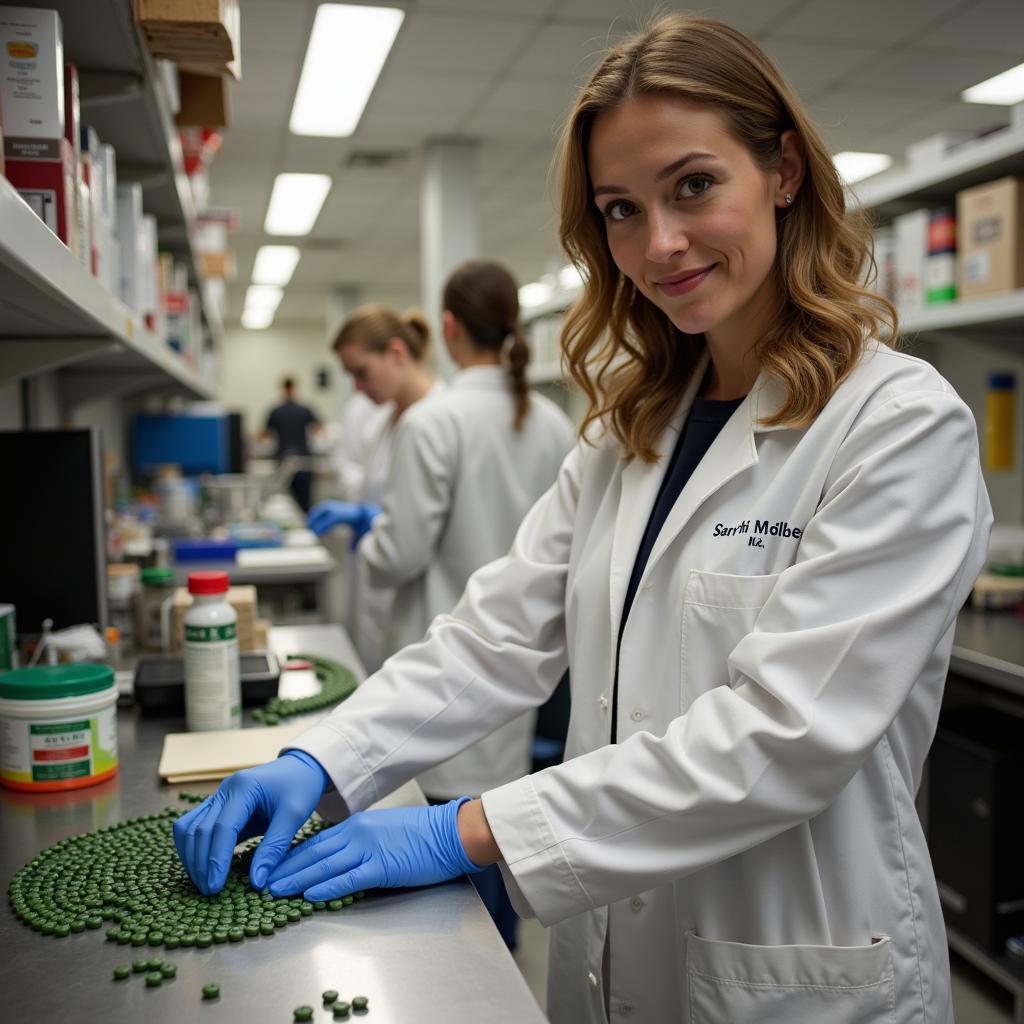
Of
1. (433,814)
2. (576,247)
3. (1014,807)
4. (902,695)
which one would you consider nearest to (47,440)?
(576,247)

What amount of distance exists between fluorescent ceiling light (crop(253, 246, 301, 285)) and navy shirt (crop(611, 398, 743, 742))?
8.37 m

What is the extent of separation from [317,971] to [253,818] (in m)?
0.25

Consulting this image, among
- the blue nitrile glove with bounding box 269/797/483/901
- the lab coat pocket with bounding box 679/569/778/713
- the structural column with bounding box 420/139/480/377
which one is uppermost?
the structural column with bounding box 420/139/480/377

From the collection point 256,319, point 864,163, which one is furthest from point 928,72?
point 256,319

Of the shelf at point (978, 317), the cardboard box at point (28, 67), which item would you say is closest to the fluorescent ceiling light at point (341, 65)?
the shelf at point (978, 317)

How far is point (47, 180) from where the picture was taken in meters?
1.20

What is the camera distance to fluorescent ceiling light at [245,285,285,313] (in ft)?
37.6

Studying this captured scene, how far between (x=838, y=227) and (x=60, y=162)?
92 cm

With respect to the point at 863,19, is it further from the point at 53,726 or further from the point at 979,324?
the point at 53,726

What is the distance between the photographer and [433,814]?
0.96 metres

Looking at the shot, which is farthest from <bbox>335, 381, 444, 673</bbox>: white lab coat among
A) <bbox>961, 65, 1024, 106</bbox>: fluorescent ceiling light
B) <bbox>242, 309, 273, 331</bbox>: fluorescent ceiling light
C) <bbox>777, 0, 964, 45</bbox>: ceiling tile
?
<bbox>242, 309, 273, 331</bbox>: fluorescent ceiling light

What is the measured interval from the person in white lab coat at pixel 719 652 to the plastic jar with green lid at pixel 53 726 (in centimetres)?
30

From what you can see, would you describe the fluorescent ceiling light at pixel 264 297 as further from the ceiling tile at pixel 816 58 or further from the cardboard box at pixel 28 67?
the cardboard box at pixel 28 67

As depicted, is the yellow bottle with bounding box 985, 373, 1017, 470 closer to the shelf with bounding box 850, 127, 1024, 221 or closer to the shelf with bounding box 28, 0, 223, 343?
the shelf with bounding box 850, 127, 1024, 221
